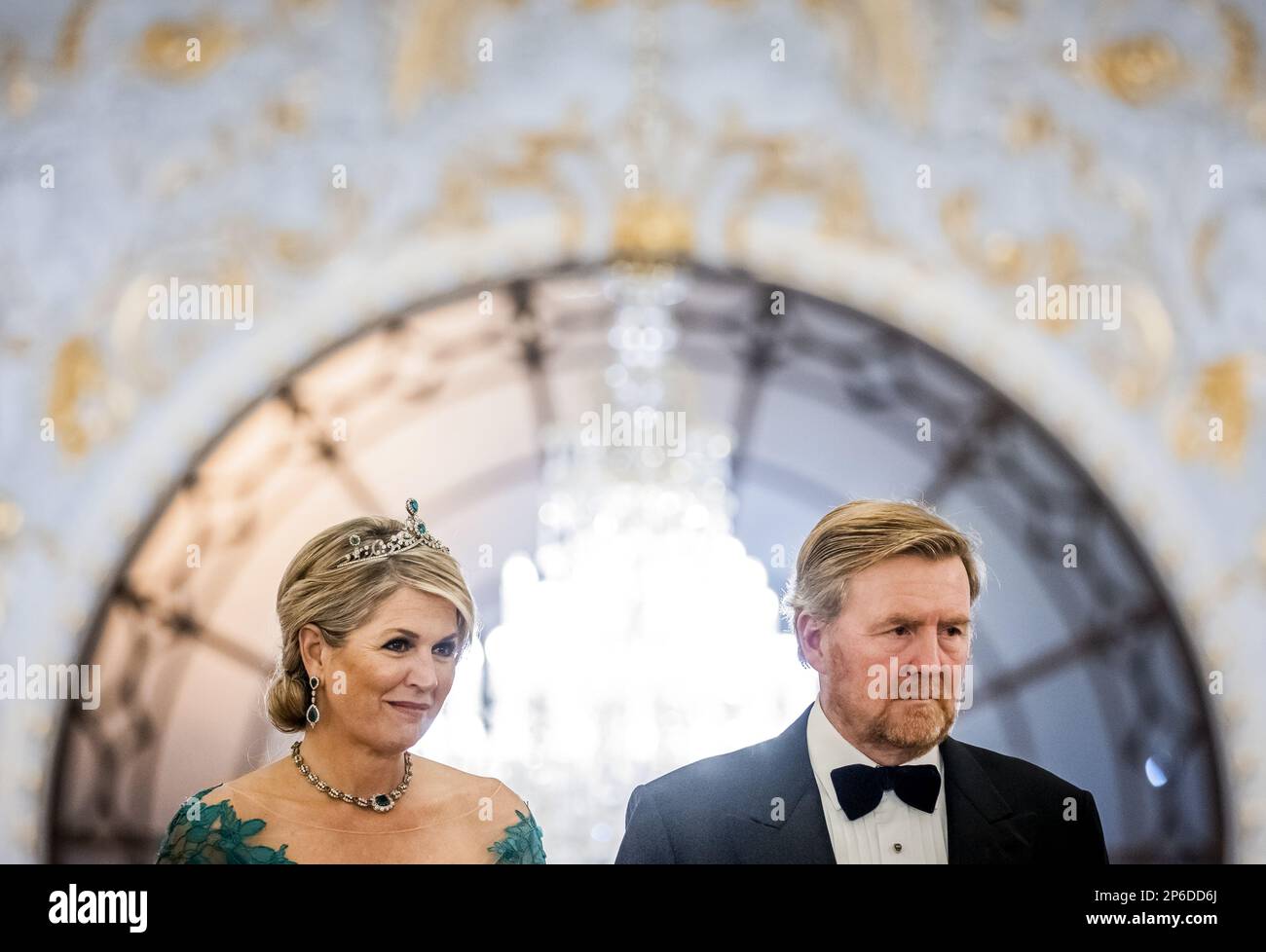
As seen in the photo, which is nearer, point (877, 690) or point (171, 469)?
point (877, 690)

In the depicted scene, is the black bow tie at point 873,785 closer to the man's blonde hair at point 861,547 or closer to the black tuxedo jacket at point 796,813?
the black tuxedo jacket at point 796,813

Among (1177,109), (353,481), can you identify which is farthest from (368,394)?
(1177,109)

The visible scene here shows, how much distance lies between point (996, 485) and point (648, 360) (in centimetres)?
88

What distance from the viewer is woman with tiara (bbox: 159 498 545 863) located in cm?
204

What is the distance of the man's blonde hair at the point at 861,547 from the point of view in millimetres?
2055

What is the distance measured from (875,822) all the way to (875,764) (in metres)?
0.09

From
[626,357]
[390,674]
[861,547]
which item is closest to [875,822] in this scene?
[861,547]

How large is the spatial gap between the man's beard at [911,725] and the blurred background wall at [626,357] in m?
1.04

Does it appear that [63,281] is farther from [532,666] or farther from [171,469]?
[532,666]

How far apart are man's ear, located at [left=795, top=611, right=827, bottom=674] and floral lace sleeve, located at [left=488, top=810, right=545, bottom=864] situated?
1.64 feet

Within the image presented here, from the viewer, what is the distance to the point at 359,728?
2.05 m

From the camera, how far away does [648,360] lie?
11.0 ft

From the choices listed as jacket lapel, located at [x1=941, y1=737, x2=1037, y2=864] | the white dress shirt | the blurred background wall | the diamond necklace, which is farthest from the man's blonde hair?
the blurred background wall

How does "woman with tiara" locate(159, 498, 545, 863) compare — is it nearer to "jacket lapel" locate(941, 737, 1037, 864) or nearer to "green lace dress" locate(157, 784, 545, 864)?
"green lace dress" locate(157, 784, 545, 864)
